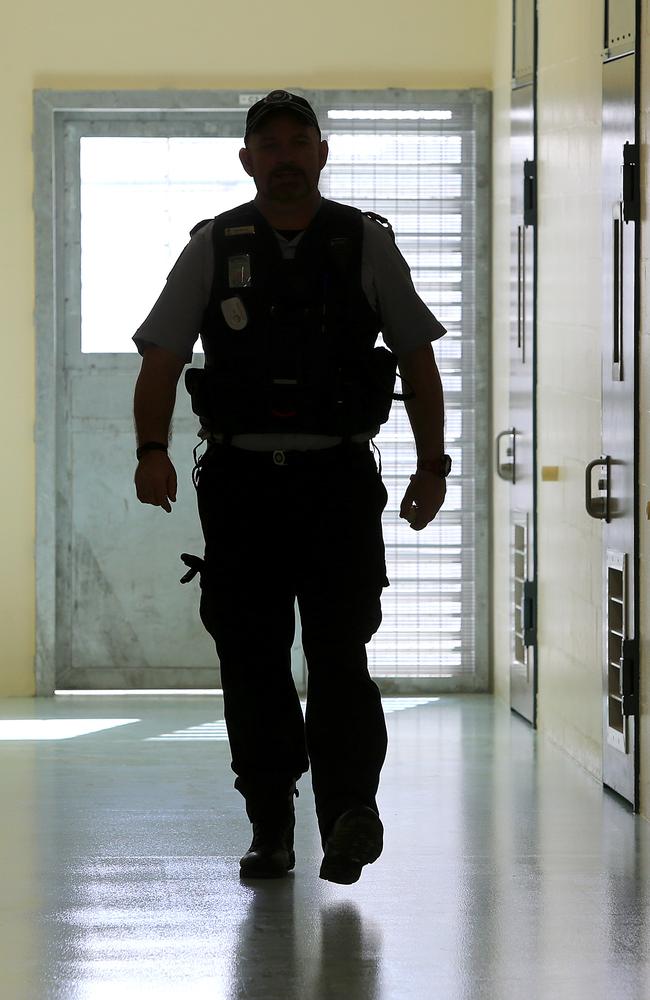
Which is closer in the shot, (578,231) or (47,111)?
(578,231)

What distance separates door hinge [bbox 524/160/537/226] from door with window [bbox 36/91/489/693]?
2.23ft

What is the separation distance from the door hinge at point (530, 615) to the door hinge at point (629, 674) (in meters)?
1.27

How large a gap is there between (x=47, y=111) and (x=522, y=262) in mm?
1978

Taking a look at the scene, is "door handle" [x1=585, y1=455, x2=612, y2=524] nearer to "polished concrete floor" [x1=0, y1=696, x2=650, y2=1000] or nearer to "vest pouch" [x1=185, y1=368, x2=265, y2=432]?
"polished concrete floor" [x1=0, y1=696, x2=650, y2=1000]

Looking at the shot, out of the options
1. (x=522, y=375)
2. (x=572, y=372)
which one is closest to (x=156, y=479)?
(x=572, y=372)

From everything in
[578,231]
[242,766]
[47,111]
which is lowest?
[242,766]

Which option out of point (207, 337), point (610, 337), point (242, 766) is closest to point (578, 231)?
point (610, 337)

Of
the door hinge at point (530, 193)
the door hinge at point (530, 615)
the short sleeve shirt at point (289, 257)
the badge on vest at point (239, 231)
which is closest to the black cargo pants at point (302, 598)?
the short sleeve shirt at point (289, 257)

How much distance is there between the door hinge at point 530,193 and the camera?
532cm

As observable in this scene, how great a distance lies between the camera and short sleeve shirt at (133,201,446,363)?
3.26m

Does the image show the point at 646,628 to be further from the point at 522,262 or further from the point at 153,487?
the point at 522,262

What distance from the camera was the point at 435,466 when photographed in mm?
3270

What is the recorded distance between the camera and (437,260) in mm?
6055

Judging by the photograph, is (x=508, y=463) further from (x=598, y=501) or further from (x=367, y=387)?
(x=367, y=387)
